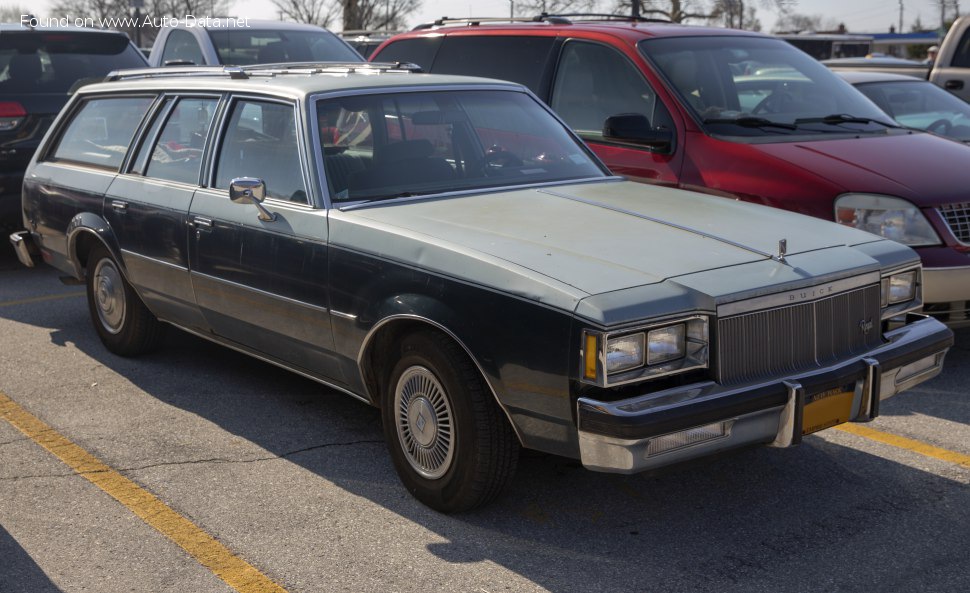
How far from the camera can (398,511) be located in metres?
4.35

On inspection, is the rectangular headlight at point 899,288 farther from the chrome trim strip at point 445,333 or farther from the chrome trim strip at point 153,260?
the chrome trim strip at point 153,260

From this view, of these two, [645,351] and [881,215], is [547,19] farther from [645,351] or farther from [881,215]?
[645,351]

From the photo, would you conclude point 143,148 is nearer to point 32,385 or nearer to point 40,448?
point 32,385

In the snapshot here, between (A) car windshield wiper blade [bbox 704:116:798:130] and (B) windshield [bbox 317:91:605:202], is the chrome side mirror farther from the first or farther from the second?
(A) car windshield wiper blade [bbox 704:116:798:130]

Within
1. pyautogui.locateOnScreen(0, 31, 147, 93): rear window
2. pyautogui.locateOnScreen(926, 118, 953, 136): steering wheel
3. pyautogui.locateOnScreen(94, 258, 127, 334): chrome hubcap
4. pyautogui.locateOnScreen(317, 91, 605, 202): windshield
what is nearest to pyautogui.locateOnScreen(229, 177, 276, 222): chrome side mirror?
pyautogui.locateOnScreen(317, 91, 605, 202): windshield

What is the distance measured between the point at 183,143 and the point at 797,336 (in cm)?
336

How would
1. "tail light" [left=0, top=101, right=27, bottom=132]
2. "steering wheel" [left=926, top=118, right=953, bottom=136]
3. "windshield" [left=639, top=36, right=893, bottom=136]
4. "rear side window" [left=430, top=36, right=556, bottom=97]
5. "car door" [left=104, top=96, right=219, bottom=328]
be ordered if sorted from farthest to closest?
"steering wheel" [left=926, top=118, right=953, bottom=136]
"tail light" [left=0, top=101, right=27, bottom=132]
"rear side window" [left=430, top=36, right=556, bottom=97]
"windshield" [left=639, top=36, right=893, bottom=136]
"car door" [left=104, top=96, right=219, bottom=328]

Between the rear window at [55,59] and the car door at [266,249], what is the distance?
4550mm

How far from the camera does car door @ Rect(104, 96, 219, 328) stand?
562cm

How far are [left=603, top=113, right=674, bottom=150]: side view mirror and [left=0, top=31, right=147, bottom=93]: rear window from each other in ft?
16.5

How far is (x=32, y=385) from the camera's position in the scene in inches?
238

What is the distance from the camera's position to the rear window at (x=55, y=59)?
30.2 ft

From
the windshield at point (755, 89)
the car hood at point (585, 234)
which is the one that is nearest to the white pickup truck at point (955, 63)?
the windshield at point (755, 89)

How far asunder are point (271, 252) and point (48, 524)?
1444 millimetres
